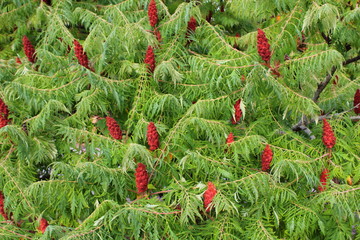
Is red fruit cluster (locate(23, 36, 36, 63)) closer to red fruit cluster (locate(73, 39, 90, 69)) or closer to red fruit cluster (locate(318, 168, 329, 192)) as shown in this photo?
red fruit cluster (locate(73, 39, 90, 69))

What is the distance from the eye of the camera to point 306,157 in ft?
8.82

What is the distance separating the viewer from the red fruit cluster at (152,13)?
3156 mm

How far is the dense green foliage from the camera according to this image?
2490mm

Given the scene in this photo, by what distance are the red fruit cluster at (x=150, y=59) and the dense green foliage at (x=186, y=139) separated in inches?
3.0

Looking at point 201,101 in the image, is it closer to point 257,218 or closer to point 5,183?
point 257,218

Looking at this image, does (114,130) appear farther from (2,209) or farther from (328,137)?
(328,137)

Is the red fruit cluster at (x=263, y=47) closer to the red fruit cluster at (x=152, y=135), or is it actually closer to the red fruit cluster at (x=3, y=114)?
the red fruit cluster at (x=152, y=135)

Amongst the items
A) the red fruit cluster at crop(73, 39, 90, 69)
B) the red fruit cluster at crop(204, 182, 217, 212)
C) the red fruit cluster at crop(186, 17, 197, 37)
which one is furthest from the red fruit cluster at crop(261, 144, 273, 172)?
the red fruit cluster at crop(73, 39, 90, 69)

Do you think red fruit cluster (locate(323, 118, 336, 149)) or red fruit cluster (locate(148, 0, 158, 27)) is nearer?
red fruit cluster (locate(323, 118, 336, 149))

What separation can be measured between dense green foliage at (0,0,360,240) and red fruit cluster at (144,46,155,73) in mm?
75

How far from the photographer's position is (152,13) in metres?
3.19

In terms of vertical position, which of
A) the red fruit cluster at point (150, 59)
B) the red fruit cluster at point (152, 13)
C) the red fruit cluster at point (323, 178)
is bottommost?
the red fruit cluster at point (323, 178)

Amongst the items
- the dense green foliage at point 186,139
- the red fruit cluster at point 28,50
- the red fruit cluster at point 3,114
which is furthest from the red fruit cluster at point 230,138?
the red fruit cluster at point 28,50

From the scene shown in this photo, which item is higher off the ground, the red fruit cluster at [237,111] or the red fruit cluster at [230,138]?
the red fruit cluster at [237,111]
